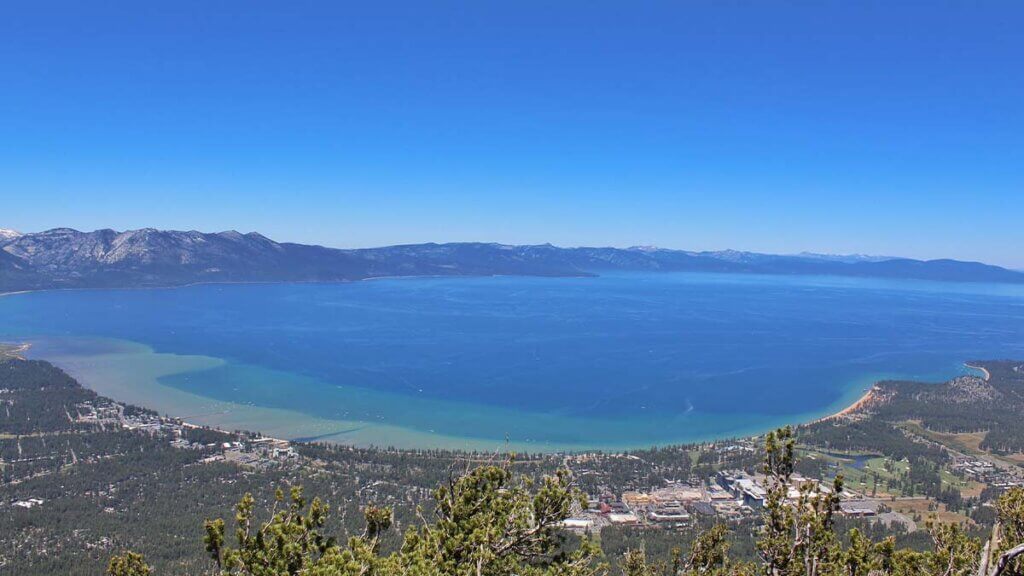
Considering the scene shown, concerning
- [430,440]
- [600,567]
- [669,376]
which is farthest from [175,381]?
[600,567]

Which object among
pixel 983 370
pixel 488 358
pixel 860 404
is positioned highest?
pixel 488 358

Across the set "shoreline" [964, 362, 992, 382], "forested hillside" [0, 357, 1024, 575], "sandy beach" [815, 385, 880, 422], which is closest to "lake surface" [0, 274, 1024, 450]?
"sandy beach" [815, 385, 880, 422]

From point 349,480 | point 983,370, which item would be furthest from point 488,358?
point 983,370

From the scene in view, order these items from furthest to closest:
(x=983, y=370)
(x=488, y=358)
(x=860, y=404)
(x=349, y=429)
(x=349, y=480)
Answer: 1. (x=488, y=358)
2. (x=983, y=370)
3. (x=860, y=404)
4. (x=349, y=429)
5. (x=349, y=480)

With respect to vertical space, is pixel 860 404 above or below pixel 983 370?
below

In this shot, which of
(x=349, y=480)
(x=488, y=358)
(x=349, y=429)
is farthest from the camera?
(x=488, y=358)

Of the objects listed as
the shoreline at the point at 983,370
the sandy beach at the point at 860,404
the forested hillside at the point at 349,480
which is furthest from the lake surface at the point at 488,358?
the forested hillside at the point at 349,480

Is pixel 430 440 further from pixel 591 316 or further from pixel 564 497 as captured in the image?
pixel 591 316

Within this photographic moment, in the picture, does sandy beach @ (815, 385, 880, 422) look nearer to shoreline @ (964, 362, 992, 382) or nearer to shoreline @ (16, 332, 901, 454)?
shoreline @ (16, 332, 901, 454)

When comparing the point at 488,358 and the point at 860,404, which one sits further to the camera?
the point at 488,358

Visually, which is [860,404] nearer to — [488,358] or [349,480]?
[488,358]
